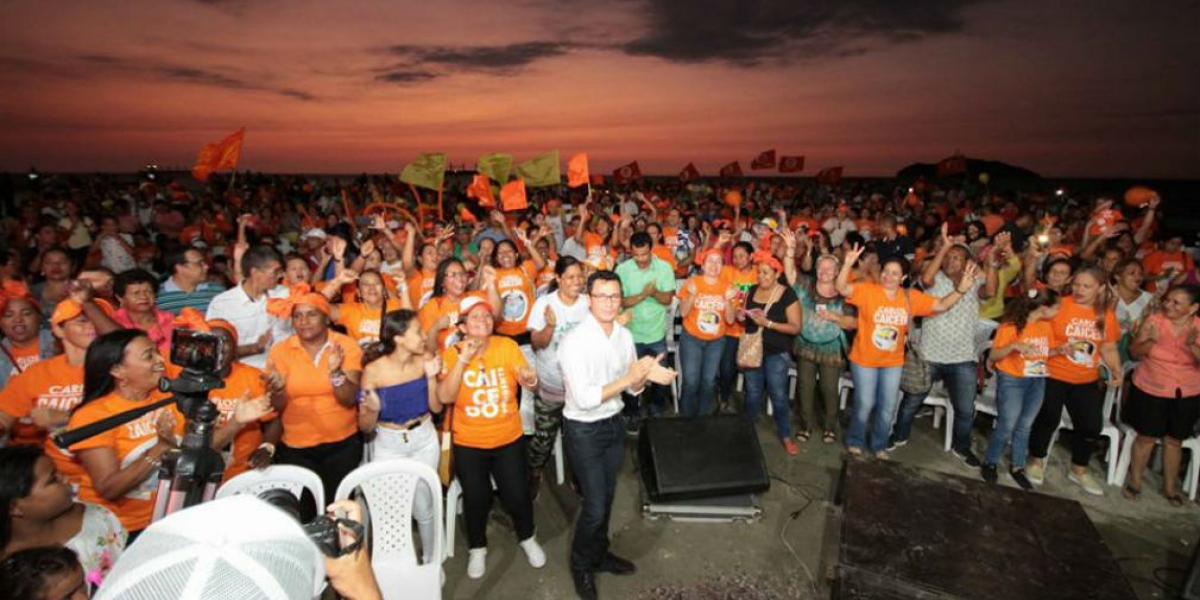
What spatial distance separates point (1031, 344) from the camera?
4.93 m

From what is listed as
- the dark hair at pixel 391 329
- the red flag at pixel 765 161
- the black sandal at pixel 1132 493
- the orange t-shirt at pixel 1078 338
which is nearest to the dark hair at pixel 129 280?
the dark hair at pixel 391 329

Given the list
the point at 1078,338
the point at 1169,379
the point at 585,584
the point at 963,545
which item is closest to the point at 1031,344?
the point at 1078,338

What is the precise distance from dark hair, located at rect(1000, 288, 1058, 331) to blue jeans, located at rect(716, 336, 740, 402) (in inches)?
97.0

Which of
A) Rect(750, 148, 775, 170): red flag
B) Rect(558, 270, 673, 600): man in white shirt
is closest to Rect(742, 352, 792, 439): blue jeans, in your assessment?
Rect(558, 270, 673, 600): man in white shirt

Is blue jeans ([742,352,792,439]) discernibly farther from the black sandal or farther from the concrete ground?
the black sandal

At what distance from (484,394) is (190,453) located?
2073mm

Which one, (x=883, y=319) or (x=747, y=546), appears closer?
(x=747, y=546)

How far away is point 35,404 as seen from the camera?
3361 mm

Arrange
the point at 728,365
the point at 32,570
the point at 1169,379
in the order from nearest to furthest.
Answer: the point at 32,570, the point at 1169,379, the point at 728,365

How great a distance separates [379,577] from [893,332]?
458 centimetres

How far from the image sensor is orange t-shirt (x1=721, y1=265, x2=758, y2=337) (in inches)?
231

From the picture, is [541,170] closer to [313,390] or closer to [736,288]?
[736,288]

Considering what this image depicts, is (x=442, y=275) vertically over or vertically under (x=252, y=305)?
over

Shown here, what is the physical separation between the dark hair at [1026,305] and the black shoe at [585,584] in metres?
4.28
